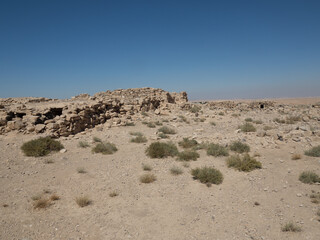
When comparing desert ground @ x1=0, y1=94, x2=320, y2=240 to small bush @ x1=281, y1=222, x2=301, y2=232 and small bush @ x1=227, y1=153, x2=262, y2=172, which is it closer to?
small bush @ x1=281, y1=222, x2=301, y2=232

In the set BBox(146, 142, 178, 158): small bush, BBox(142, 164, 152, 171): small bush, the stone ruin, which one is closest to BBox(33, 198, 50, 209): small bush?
BBox(142, 164, 152, 171): small bush

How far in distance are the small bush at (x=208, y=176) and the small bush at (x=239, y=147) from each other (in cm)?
277

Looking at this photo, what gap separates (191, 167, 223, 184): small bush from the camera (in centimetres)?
612

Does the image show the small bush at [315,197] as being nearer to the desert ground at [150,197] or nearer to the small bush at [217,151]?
the desert ground at [150,197]

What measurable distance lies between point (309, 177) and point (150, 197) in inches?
172

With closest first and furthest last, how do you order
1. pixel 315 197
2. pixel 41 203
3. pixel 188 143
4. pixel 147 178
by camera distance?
pixel 41 203, pixel 315 197, pixel 147 178, pixel 188 143

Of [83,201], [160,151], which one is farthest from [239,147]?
[83,201]

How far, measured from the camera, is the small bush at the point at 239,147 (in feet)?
28.7

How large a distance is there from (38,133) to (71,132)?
1.60m

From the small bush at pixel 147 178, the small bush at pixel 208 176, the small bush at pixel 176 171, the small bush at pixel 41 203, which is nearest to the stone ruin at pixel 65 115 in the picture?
the small bush at pixel 41 203

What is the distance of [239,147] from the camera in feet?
29.3

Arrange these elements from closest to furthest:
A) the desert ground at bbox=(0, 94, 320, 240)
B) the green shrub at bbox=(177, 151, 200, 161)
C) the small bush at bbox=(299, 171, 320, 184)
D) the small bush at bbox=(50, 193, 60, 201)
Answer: the desert ground at bbox=(0, 94, 320, 240)
the small bush at bbox=(50, 193, 60, 201)
the small bush at bbox=(299, 171, 320, 184)
the green shrub at bbox=(177, 151, 200, 161)

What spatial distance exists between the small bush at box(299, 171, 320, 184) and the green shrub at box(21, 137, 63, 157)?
8.61 meters

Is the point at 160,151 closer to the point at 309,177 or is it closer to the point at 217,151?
the point at 217,151
